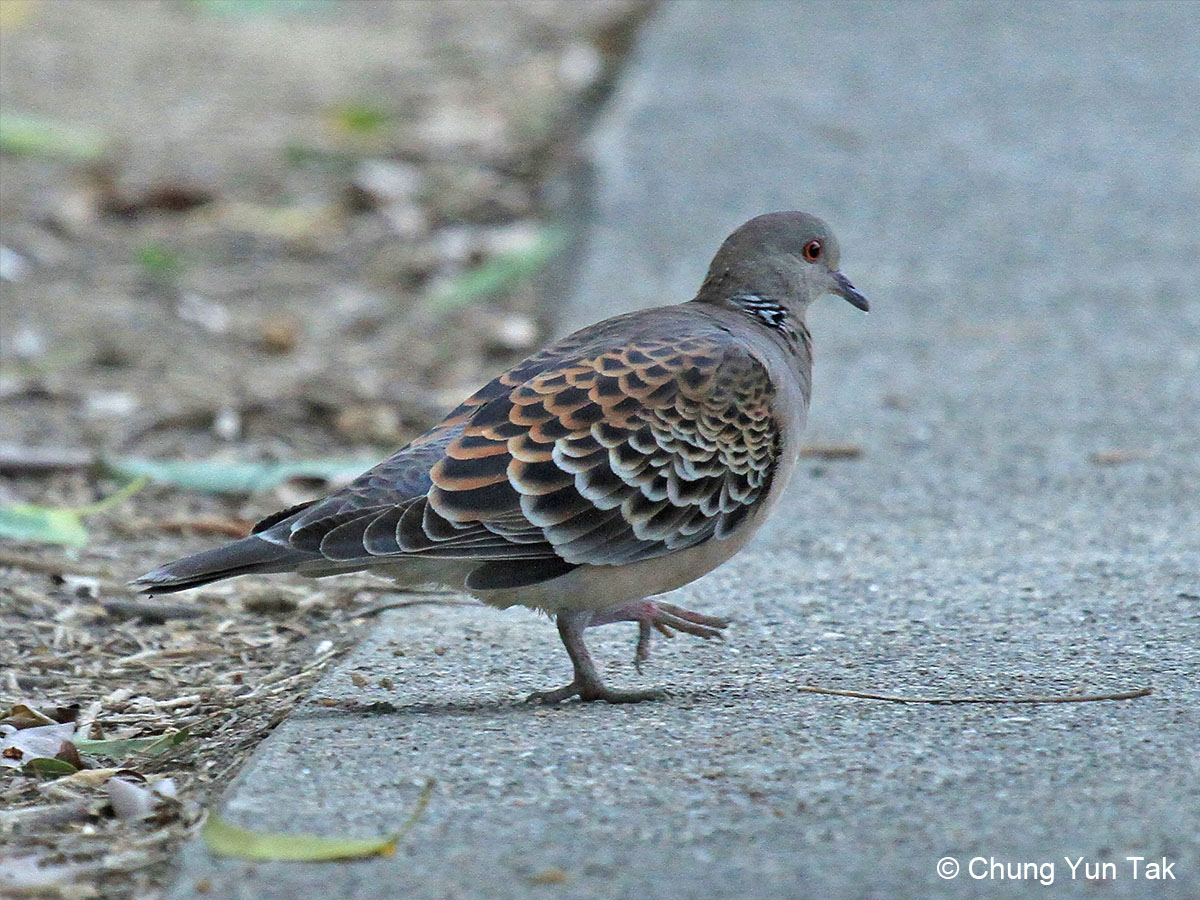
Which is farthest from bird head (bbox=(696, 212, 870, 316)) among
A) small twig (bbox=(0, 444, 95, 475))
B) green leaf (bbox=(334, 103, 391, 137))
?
green leaf (bbox=(334, 103, 391, 137))

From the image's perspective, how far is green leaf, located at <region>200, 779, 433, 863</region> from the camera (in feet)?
8.61

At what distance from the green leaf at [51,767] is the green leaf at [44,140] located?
6.05m

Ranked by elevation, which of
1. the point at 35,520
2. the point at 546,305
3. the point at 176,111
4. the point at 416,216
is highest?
the point at 176,111

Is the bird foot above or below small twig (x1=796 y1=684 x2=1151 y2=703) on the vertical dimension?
above

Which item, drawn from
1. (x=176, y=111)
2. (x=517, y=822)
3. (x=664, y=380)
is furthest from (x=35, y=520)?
(x=176, y=111)

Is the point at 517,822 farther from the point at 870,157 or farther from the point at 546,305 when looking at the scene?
the point at 870,157

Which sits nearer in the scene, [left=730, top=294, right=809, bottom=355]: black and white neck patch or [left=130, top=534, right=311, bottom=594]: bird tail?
[left=130, top=534, right=311, bottom=594]: bird tail

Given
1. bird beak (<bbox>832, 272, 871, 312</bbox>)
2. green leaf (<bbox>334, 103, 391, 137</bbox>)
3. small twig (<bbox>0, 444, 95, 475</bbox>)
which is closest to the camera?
bird beak (<bbox>832, 272, 871, 312</bbox>)

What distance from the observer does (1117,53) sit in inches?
373

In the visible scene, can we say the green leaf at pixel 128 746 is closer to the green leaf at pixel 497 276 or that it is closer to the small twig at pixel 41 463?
the small twig at pixel 41 463

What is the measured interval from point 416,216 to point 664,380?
5.12 metres

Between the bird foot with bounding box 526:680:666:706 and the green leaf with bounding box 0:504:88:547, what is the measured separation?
163 centimetres

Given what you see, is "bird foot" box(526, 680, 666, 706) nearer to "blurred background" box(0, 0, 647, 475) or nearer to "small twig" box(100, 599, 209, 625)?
"small twig" box(100, 599, 209, 625)

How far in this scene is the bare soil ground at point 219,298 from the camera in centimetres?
369
